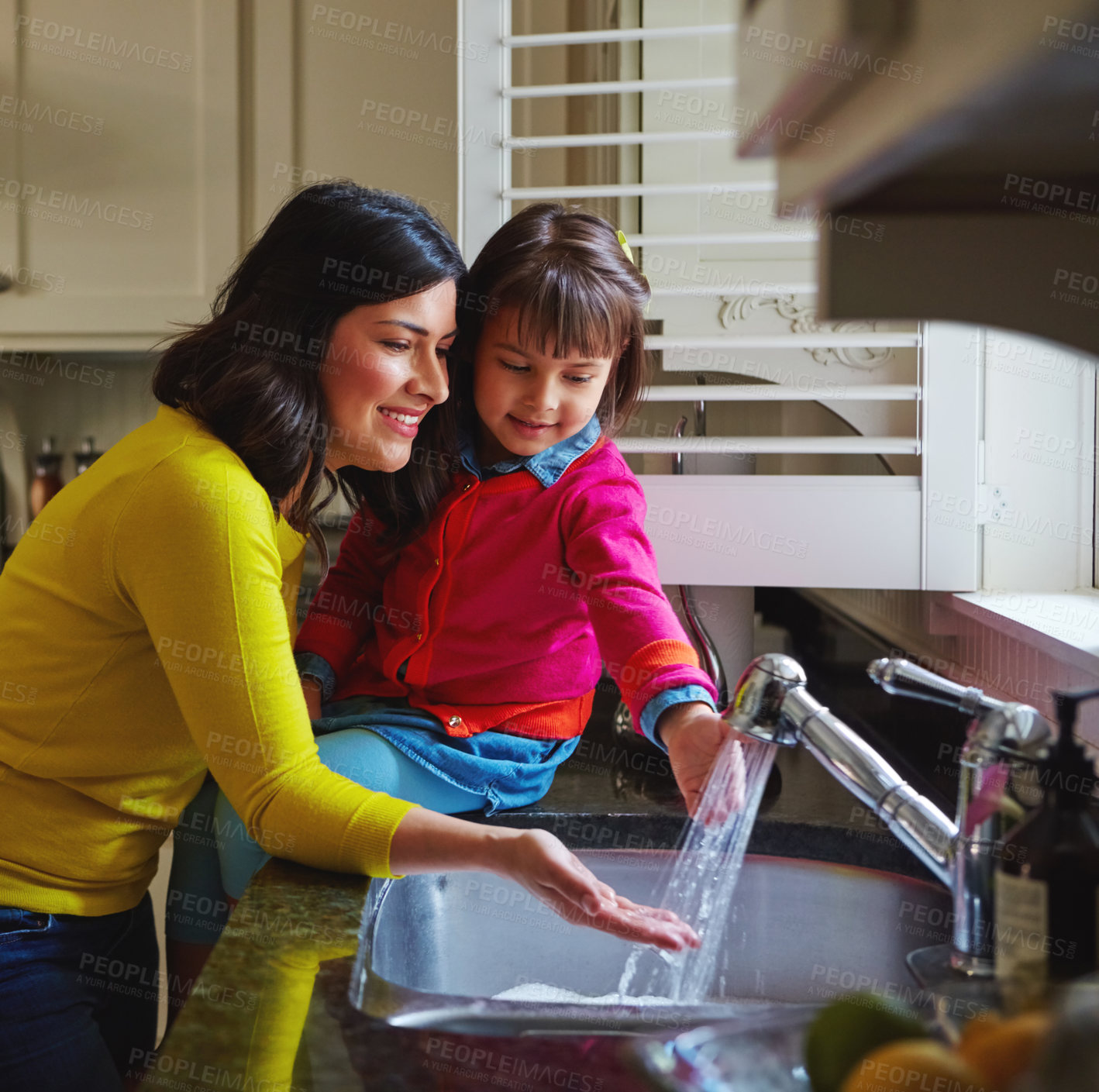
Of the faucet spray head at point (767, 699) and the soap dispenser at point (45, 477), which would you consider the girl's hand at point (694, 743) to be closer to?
the faucet spray head at point (767, 699)

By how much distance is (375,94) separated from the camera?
1.79 metres

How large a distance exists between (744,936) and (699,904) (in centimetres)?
8

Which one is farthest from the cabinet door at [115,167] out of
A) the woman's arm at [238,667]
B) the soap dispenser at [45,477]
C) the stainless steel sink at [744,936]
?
the stainless steel sink at [744,936]

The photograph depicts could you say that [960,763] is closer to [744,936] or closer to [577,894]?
[577,894]

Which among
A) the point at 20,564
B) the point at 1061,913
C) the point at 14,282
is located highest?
the point at 14,282

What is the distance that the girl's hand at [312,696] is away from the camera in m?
1.11

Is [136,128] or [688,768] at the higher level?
[136,128]

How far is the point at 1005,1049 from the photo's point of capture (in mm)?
404

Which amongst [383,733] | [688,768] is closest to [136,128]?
[383,733]

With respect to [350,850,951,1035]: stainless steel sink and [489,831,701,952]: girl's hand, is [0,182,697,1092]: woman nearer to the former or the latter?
[489,831,701,952]: girl's hand

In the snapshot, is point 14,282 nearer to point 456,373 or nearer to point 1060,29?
point 456,373

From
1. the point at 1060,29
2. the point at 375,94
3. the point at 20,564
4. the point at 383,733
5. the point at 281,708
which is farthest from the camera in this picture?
the point at 375,94

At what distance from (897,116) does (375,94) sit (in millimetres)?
1640

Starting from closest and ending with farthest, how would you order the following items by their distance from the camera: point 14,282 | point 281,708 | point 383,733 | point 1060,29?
point 1060,29 → point 281,708 → point 383,733 → point 14,282
